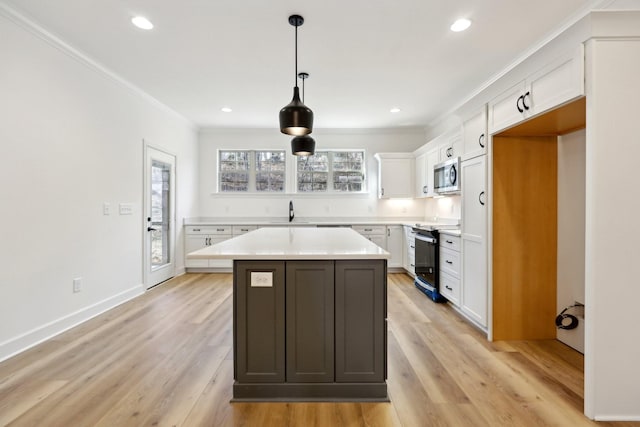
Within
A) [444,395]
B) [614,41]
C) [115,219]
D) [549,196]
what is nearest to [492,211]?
[549,196]

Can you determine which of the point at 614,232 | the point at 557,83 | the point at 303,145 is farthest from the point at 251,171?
the point at 614,232

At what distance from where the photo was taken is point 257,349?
1.92m

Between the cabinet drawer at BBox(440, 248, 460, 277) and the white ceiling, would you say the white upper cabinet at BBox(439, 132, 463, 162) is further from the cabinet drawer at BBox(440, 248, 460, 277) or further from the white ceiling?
the cabinet drawer at BBox(440, 248, 460, 277)

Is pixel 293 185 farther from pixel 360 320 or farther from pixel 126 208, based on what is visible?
pixel 360 320

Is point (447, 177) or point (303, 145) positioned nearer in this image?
point (303, 145)

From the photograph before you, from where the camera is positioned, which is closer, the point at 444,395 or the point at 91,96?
the point at 444,395

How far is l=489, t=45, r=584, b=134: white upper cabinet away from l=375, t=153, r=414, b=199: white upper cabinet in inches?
120

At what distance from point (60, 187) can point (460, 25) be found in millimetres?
3755

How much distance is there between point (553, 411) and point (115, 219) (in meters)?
A: 4.27

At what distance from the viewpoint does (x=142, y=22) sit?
8.55 feet

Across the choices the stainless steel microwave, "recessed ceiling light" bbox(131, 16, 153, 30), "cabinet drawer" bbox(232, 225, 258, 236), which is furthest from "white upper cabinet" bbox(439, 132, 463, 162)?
"recessed ceiling light" bbox(131, 16, 153, 30)

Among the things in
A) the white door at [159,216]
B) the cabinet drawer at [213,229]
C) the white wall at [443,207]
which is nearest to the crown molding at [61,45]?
the white door at [159,216]

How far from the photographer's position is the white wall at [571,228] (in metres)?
2.57

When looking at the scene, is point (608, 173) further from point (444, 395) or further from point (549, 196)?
point (444, 395)
